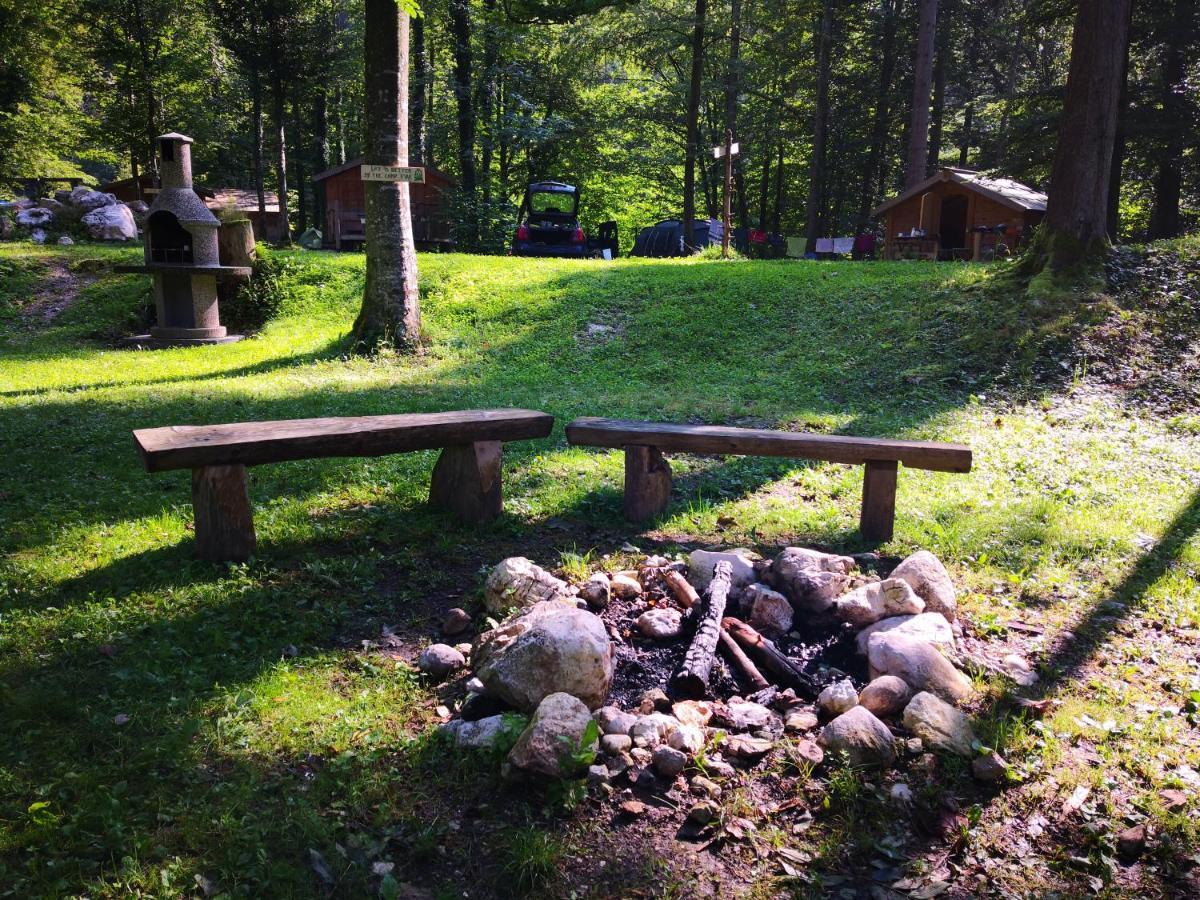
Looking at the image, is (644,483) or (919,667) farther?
(644,483)

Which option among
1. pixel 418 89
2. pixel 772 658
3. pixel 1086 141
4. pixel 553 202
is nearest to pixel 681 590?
pixel 772 658

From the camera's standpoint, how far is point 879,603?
3.88 meters

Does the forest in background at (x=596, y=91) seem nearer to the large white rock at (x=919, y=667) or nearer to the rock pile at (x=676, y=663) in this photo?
the rock pile at (x=676, y=663)

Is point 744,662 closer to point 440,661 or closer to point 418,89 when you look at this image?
Result: point 440,661

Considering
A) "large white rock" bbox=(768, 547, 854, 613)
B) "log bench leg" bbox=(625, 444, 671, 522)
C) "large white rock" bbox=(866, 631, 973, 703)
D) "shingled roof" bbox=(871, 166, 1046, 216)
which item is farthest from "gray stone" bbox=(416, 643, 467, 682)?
"shingled roof" bbox=(871, 166, 1046, 216)

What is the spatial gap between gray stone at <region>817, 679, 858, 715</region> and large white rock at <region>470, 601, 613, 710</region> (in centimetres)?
84

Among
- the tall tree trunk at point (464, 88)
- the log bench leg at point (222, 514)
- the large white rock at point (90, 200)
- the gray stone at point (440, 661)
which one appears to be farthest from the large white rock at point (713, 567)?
the large white rock at point (90, 200)

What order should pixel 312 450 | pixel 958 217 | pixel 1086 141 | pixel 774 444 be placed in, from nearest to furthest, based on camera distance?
pixel 312 450 → pixel 774 444 → pixel 1086 141 → pixel 958 217

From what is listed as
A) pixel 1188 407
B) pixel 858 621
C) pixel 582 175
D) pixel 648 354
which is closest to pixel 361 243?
pixel 582 175

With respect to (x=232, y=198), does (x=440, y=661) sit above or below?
below

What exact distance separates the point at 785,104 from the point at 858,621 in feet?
99.5

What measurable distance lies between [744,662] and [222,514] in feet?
9.05

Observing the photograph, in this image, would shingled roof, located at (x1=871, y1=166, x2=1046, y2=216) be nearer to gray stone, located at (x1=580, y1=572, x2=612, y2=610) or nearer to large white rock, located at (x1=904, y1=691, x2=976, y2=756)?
gray stone, located at (x1=580, y1=572, x2=612, y2=610)

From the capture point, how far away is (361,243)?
2378cm
